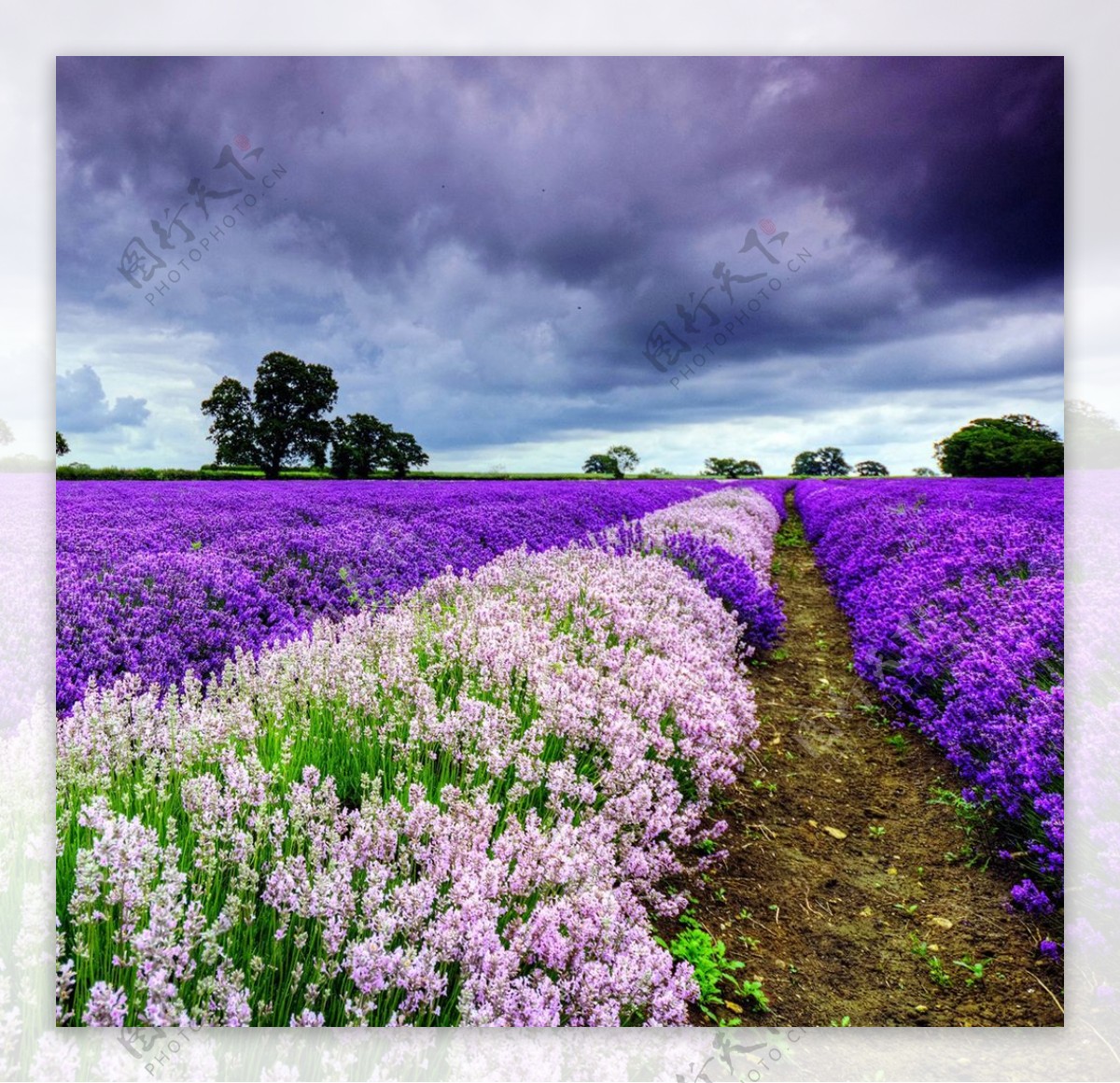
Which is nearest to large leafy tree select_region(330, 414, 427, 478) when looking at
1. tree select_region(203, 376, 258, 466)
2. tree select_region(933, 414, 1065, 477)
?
tree select_region(203, 376, 258, 466)

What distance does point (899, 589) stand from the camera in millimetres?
6195

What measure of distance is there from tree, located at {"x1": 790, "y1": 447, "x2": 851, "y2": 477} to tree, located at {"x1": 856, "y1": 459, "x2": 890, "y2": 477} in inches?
3.3

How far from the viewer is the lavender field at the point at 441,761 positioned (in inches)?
68.4

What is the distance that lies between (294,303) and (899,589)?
4990 mm

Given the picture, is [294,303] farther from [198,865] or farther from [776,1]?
[198,865]

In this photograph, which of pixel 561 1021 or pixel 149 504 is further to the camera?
pixel 149 504

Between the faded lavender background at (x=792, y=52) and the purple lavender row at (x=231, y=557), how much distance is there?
1.53 feet

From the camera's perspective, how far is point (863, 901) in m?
2.98

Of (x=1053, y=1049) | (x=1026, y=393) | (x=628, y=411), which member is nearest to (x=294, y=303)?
(x=628, y=411)

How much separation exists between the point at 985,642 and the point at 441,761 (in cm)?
324

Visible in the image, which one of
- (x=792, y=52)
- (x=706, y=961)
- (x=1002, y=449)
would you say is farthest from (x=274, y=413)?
(x=1002, y=449)

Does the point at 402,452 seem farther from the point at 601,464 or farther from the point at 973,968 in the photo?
the point at 973,968

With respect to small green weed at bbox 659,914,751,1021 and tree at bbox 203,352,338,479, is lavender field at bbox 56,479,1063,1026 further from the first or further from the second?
tree at bbox 203,352,338,479

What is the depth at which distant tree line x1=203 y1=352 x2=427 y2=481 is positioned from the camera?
13.1 ft
